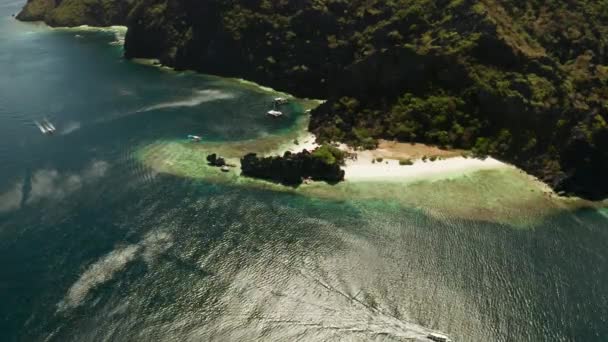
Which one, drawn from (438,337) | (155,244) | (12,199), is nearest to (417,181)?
(438,337)

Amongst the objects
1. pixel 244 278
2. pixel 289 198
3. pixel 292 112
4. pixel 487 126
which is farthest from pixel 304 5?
pixel 244 278

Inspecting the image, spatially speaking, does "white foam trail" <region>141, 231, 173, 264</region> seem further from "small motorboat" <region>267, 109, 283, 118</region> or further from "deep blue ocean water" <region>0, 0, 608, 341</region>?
"small motorboat" <region>267, 109, 283, 118</region>

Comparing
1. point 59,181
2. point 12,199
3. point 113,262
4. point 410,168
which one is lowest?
point 12,199

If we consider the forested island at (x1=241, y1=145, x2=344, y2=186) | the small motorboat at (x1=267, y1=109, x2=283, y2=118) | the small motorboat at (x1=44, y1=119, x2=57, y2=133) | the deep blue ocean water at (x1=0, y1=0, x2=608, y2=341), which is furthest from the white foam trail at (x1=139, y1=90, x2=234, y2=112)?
the forested island at (x1=241, y1=145, x2=344, y2=186)

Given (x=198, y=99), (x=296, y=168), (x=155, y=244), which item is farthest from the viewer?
(x=198, y=99)

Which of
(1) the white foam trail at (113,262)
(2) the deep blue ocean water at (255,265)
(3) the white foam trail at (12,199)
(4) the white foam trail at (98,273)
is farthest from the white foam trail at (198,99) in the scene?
(4) the white foam trail at (98,273)

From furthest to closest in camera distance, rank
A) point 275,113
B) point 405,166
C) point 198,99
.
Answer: point 198,99, point 275,113, point 405,166

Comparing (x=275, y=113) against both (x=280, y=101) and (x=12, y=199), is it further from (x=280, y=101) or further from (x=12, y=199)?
(x=12, y=199)

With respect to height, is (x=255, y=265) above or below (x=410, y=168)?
below

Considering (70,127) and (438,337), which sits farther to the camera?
(70,127)
